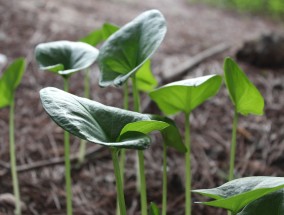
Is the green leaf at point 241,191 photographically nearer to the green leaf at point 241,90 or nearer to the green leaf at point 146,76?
the green leaf at point 241,90

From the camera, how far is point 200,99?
83cm

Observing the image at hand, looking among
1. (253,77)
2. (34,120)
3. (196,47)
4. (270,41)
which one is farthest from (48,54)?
(196,47)

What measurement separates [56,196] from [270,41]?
1.19 m

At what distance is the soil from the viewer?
1155mm

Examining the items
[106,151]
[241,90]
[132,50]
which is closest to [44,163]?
[106,151]

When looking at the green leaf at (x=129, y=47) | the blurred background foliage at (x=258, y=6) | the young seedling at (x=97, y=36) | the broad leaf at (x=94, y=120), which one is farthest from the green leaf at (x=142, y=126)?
the blurred background foliage at (x=258, y=6)

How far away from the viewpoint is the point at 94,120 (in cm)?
60

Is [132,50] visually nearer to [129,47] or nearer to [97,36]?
[129,47]

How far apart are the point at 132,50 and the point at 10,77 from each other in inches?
13.3

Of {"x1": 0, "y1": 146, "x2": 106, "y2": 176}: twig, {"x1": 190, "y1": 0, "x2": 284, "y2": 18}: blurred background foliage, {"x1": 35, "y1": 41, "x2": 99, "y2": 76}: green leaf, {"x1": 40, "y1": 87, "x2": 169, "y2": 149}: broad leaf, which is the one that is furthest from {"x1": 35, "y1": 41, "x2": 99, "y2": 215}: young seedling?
{"x1": 190, "y1": 0, "x2": 284, "y2": 18}: blurred background foliage

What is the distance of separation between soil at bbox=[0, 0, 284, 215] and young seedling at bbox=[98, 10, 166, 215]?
383 millimetres

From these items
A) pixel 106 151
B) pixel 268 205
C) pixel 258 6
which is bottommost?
pixel 106 151

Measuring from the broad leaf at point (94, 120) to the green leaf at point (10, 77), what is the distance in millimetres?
420

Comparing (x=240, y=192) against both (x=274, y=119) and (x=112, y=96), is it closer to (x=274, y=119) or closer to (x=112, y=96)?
(x=274, y=119)
